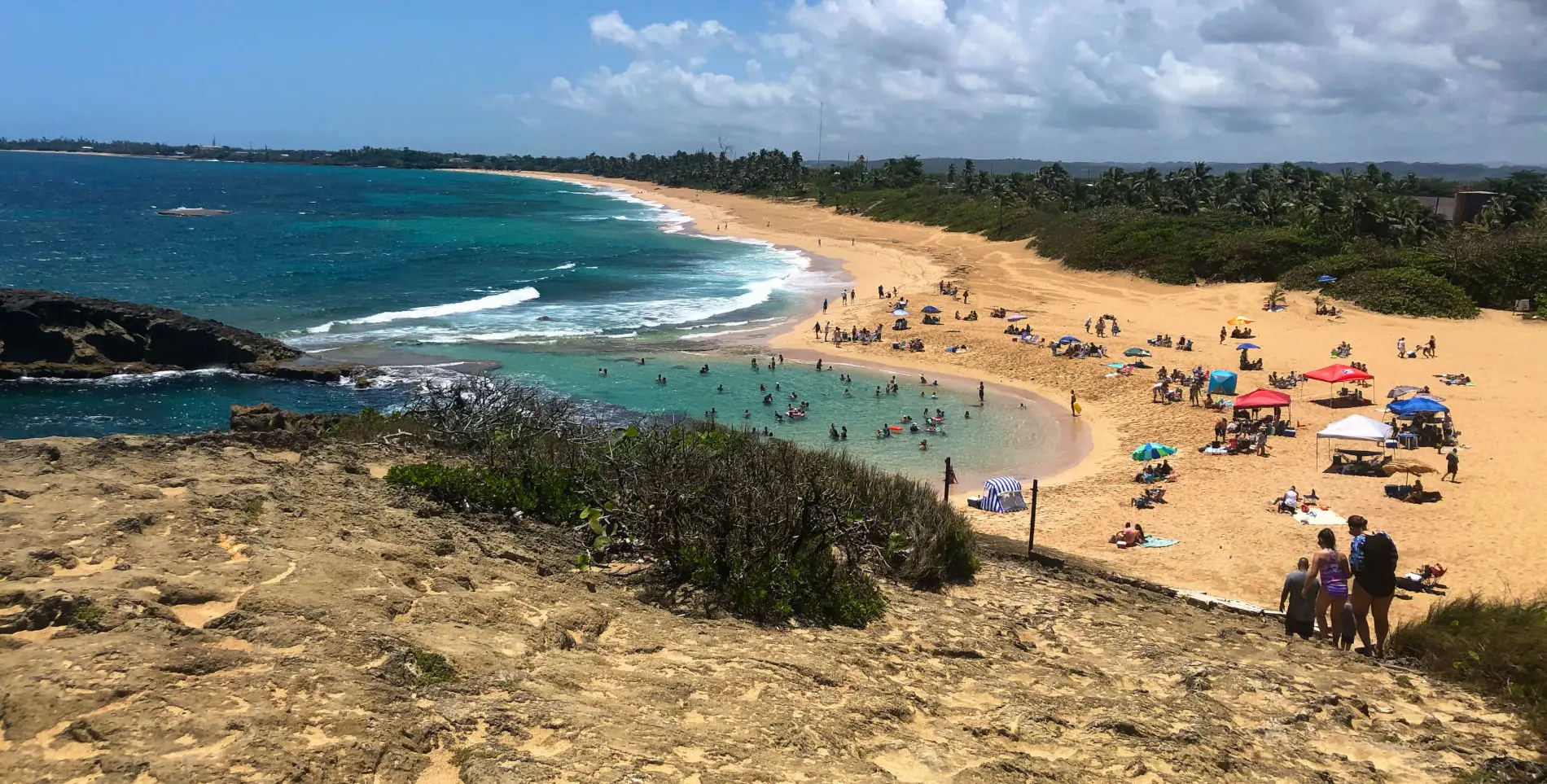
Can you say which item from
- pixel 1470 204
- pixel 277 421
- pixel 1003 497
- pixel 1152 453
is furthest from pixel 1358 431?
pixel 1470 204

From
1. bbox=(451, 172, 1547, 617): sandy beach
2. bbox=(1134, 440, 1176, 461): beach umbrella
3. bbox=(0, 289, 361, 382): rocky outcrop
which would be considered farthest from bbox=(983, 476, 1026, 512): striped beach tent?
bbox=(0, 289, 361, 382): rocky outcrop

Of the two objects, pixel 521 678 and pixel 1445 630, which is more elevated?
pixel 521 678

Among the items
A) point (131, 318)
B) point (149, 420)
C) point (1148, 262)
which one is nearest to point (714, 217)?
point (1148, 262)

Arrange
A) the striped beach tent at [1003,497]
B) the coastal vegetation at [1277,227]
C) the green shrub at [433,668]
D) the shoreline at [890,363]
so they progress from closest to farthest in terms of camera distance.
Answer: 1. the green shrub at [433,668]
2. the striped beach tent at [1003,497]
3. the shoreline at [890,363]
4. the coastal vegetation at [1277,227]

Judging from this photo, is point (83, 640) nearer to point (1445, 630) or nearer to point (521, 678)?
point (521, 678)

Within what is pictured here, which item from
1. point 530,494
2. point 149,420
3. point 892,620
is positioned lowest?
point 149,420

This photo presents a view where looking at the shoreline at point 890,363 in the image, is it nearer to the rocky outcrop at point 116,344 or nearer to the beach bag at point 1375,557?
the beach bag at point 1375,557

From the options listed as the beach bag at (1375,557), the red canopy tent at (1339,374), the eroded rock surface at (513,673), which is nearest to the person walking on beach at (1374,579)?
the beach bag at (1375,557)
